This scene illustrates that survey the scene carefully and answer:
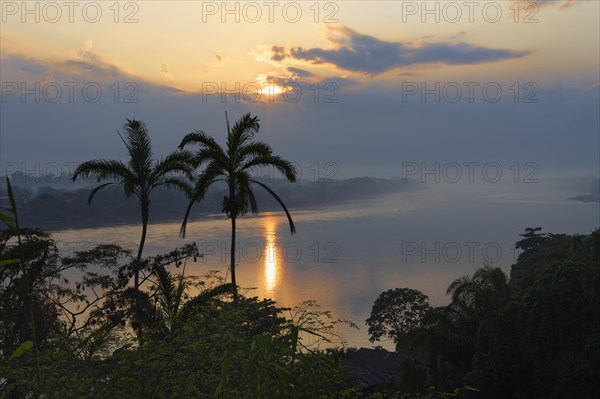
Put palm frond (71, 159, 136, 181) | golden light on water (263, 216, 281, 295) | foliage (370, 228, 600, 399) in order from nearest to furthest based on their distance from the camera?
foliage (370, 228, 600, 399), palm frond (71, 159, 136, 181), golden light on water (263, 216, 281, 295)

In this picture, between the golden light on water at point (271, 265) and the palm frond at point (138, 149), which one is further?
the golden light on water at point (271, 265)

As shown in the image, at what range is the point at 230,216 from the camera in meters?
21.9

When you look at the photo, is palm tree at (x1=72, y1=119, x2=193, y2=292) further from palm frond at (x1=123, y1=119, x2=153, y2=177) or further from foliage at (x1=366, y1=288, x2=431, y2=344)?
foliage at (x1=366, y1=288, x2=431, y2=344)

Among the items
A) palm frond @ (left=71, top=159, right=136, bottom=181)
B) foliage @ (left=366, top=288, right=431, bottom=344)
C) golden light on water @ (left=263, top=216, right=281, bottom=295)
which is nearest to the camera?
palm frond @ (left=71, top=159, right=136, bottom=181)

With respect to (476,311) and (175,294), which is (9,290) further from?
(476,311)

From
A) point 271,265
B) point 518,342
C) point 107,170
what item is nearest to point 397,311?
point 518,342

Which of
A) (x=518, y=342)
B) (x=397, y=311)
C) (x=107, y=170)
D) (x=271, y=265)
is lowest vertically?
(x=271, y=265)

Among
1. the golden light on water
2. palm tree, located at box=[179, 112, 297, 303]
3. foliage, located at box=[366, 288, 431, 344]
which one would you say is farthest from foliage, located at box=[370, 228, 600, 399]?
the golden light on water

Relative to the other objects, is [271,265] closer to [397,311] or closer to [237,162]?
[397,311]

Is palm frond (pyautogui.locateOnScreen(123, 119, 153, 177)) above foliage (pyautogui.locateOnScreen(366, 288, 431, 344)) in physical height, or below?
above

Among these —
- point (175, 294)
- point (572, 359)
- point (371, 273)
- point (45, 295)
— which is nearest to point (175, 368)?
point (175, 294)

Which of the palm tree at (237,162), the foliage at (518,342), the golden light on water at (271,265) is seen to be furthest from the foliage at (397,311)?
the golden light on water at (271,265)

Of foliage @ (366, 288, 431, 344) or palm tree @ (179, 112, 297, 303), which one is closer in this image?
palm tree @ (179, 112, 297, 303)

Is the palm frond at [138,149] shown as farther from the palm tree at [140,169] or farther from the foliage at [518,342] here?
the foliage at [518,342]
